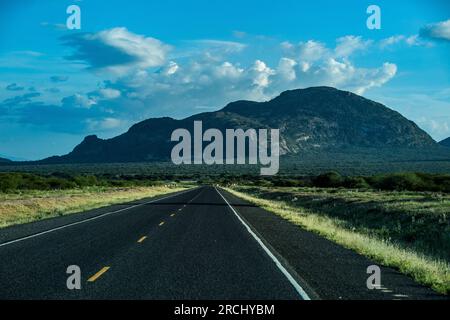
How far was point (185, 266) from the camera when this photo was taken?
39.5ft

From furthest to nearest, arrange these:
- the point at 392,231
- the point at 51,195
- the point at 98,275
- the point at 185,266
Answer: the point at 51,195 → the point at 392,231 → the point at 185,266 → the point at 98,275

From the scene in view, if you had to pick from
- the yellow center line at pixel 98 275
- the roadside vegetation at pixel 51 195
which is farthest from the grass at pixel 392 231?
Answer: the roadside vegetation at pixel 51 195

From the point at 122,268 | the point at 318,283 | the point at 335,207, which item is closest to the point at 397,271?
the point at 318,283

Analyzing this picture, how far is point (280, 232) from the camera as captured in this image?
20.8 m

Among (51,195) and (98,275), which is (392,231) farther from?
(51,195)

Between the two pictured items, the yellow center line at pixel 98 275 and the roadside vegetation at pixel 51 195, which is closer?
the yellow center line at pixel 98 275

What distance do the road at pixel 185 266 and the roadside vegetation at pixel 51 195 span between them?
8112mm

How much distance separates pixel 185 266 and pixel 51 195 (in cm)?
4482

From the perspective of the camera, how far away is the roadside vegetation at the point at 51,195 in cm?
3094

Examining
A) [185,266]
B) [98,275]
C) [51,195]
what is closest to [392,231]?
[185,266]

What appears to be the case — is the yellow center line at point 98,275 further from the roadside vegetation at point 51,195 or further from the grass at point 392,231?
the roadside vegetation at point 51,195

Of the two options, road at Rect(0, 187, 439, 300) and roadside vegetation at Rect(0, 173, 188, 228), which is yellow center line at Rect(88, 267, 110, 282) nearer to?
road at Rect(0, 187, 439, 300)

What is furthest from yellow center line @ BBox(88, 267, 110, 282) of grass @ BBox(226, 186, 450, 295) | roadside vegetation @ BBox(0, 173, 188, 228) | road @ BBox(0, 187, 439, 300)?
roadside vegetation @ BBox(0, 173, 188, 228)

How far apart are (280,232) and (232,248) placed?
18.5ft
